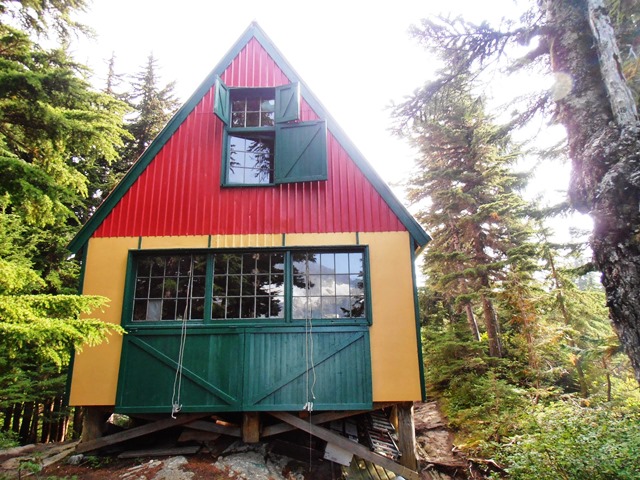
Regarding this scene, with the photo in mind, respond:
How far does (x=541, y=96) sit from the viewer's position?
257 inches

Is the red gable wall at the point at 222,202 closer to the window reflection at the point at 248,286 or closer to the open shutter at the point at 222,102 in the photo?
the open shutter at the point at 222,102

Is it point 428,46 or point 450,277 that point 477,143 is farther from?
point 428,46

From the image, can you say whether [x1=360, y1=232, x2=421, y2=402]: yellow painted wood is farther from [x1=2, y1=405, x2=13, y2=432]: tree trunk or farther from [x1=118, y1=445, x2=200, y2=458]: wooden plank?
[x1=2, y1=405, x2=13, y2=432]: tree trunk

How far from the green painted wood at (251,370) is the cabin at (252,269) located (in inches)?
0.8

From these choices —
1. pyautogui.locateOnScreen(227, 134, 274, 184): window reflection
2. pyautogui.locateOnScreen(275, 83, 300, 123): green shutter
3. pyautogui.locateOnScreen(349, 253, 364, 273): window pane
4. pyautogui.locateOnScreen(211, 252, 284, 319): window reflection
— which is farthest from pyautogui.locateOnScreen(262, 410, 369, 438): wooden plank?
pyautogui.locateOnScreen(275, 83, 300, 123): green shutter

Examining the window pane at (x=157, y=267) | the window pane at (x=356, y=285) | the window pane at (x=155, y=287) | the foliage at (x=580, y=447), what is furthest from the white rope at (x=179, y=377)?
the foliage at (x=580, y=447)

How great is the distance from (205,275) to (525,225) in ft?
40.5

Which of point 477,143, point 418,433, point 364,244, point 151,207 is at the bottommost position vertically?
point 418,433

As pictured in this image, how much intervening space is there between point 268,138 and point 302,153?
3.19 ft

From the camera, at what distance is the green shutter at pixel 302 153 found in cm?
694

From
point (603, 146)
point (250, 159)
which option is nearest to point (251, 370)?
point (250, 159)

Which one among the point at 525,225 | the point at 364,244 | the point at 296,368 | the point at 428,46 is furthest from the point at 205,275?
the point at 525,225

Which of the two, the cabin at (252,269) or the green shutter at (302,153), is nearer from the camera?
the cabin at (252,269)

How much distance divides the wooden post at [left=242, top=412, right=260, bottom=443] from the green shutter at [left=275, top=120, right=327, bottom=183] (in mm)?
4342
